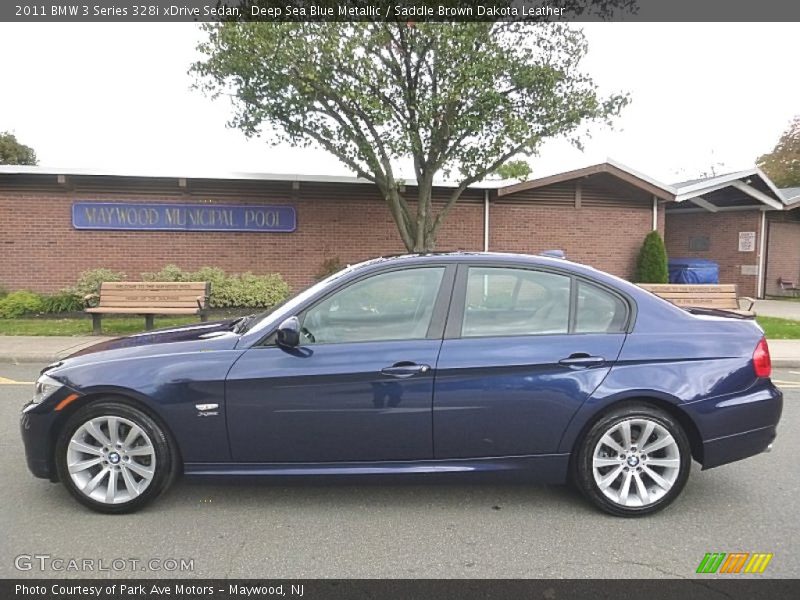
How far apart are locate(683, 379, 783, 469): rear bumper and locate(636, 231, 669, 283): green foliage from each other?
11.5 m

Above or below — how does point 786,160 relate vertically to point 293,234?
above

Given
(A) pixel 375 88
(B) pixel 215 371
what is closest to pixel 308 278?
(A) pixel 375 88

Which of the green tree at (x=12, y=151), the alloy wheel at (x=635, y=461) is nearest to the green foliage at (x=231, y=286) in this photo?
the alloy wheel at (x=635, y=461)

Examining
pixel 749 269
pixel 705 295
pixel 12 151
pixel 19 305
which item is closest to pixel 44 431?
pixel 19 305

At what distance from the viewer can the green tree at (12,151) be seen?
91.5 feet

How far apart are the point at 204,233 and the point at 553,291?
11.0 metres

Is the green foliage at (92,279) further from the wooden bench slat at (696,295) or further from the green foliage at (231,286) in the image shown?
the wooden bench slat at (696,295)

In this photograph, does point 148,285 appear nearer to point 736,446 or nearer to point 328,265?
point 328,265

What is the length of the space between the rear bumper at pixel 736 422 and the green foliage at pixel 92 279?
11.7 m

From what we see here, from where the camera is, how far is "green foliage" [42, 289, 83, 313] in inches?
456

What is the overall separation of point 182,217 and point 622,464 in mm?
11781

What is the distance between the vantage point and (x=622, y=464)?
125 inches
